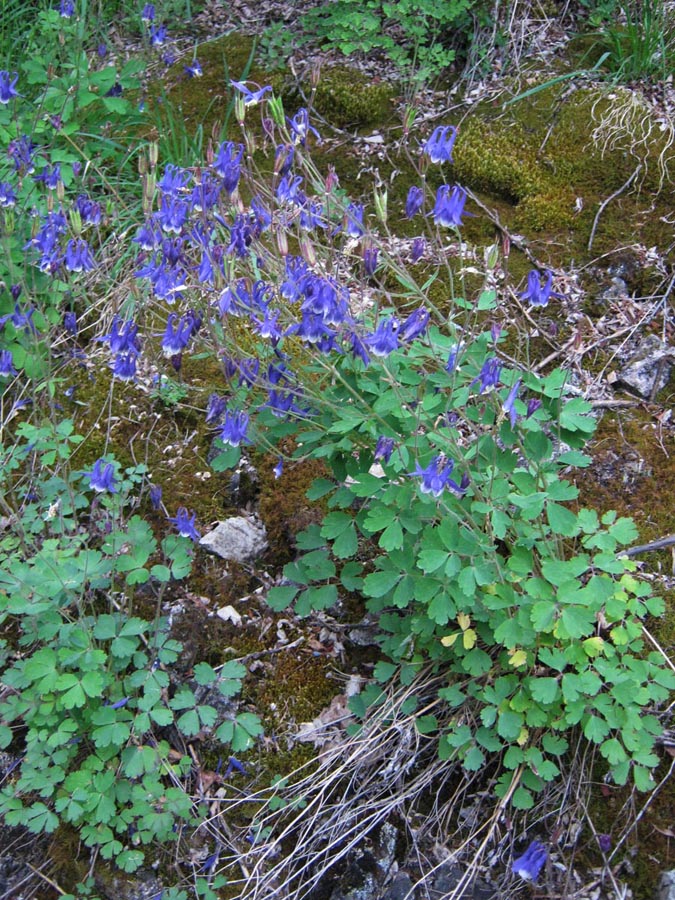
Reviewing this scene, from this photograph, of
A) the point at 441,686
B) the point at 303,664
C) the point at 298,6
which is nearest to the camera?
the point at 441,686

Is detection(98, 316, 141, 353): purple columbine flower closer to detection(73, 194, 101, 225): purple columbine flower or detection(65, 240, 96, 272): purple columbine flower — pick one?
detection(65, 240, 96, 272): purple columbine flower

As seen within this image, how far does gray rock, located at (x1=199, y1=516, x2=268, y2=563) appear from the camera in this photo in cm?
313

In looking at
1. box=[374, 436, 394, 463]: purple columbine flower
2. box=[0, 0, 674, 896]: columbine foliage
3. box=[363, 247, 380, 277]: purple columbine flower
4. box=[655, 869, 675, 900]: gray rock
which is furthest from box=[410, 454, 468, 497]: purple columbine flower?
box=[655, 869, 675, 900]: gray rock

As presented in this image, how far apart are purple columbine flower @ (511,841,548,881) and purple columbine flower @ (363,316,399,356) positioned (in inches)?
54.2

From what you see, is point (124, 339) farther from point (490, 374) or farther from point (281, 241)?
point (490, 374)

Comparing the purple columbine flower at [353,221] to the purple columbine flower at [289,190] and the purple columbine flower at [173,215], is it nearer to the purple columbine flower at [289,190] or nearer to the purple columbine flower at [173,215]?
the purple columbine flower at [289,190]

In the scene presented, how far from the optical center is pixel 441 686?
104 inches

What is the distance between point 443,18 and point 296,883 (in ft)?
13.5

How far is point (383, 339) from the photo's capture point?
2045 mm

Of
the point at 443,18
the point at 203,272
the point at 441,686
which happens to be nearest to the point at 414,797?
the point at 441,686

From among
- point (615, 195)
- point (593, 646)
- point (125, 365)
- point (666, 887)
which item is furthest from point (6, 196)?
point (666, 887)

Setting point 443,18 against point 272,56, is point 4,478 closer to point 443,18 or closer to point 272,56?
point 272,56

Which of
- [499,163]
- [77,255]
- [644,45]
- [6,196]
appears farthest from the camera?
[644,45]

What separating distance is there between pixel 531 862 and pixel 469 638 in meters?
0.60
